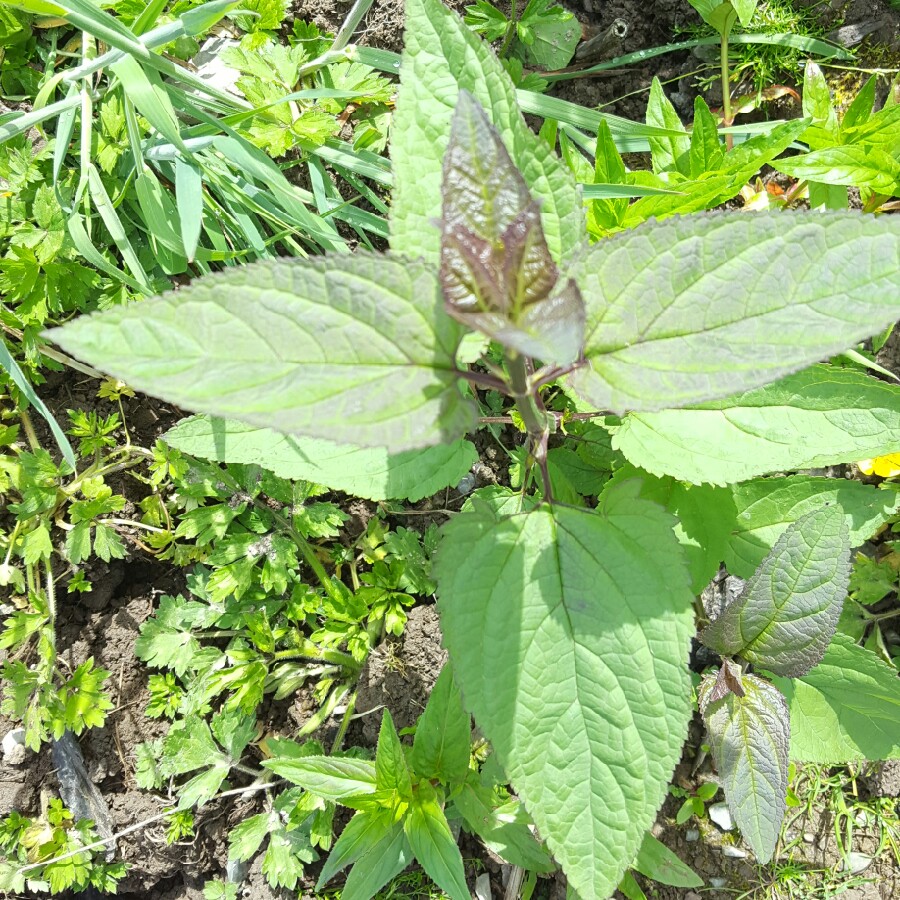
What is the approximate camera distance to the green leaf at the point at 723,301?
1.12 metres

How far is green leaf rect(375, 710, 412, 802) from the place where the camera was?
1.94m

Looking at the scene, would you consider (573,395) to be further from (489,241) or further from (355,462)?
(489,241)

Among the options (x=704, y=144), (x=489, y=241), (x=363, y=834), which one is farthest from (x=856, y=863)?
(x=489, y=241)

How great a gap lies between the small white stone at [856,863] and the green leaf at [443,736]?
153cm

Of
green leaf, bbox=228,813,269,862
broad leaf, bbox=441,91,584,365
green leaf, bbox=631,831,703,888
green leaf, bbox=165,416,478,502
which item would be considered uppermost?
broad leaf, bbox=441,91,584,365

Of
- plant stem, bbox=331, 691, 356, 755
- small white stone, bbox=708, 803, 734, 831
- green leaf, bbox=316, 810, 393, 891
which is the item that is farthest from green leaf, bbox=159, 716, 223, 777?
small white stone, bbox=708, 803, 734, 831

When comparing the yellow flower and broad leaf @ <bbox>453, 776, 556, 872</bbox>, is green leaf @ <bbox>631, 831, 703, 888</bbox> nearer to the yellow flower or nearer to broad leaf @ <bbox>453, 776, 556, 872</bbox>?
broad leaf @ <bbox>453, 776, 556, 872</bbox>

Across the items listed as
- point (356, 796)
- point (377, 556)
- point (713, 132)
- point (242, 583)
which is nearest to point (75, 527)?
point (242, 583)

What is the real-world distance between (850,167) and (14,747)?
11.1 ft

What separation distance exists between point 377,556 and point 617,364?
59.8 inches

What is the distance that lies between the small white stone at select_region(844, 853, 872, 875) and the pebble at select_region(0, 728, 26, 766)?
296 cm

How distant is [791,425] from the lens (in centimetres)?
165

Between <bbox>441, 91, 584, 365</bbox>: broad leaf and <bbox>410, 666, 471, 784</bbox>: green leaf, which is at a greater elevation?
<bbox>441, 91, 584, 365</bbox>: broad leaf

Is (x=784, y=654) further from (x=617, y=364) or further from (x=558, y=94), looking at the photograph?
(x=558, y=94)
